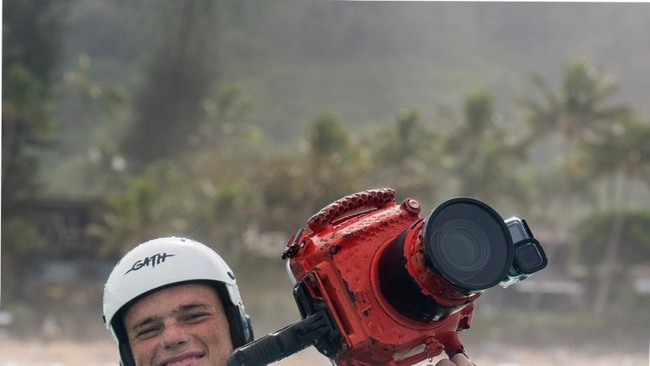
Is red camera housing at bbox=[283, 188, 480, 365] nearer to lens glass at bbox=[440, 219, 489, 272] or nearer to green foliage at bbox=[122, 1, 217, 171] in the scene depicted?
lens glass at bbox=[440, 219, 489, 272]

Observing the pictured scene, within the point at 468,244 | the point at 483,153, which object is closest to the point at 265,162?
the point at 483,153

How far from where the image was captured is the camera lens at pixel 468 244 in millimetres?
2396

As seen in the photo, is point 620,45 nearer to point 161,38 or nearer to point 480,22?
point 480,22

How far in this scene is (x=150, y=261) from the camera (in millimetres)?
3479

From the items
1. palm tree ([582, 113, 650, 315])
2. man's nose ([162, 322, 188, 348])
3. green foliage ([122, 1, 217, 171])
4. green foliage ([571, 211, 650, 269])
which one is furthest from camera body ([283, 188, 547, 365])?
green foliage ([122, 1, 217, 171])

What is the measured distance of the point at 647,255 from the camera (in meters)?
55.7

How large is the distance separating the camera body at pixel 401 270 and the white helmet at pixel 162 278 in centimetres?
79

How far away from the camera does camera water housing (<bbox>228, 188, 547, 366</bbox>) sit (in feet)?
7.97

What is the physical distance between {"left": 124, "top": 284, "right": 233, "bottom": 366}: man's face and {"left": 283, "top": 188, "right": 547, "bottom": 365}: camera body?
26.1 inches

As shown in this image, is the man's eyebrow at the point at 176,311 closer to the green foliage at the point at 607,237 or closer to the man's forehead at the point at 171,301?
the man's forehead at the point at 171,301

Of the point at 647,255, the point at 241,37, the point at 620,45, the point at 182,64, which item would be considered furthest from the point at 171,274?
the point at 620,45

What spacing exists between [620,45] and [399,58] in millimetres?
13259

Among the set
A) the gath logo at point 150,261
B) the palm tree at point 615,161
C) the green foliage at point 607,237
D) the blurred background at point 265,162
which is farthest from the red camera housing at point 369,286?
the palm tree at point 615,161

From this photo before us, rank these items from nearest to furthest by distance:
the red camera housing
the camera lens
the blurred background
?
the camera lens, the red camera housing, the blurred background
